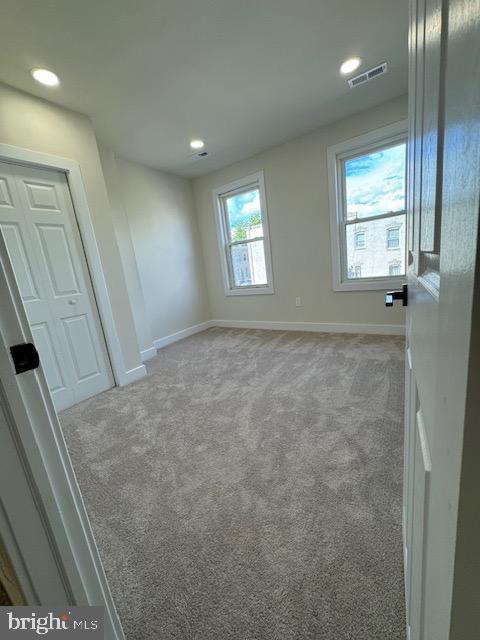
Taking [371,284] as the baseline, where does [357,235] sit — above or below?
above

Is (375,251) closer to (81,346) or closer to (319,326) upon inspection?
(319,326)

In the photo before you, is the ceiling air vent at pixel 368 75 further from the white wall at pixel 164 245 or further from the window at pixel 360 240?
the white wall at pixel 164 245

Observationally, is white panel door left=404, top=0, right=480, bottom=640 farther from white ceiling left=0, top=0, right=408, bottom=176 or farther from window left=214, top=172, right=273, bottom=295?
window left=214, top=172, right=273, bottom=295

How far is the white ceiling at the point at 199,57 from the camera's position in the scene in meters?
1.58

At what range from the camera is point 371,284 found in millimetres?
3188

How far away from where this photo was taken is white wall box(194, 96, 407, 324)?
10.2 feet

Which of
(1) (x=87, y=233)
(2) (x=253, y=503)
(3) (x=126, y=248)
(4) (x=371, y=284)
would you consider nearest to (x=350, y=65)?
(4) (x=371, y=284)

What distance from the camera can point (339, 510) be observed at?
114 cm

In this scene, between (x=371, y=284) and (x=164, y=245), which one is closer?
(x=371, y=284)

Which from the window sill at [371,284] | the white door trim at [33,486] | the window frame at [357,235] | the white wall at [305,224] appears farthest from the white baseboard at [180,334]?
the white door trim at [33,486]

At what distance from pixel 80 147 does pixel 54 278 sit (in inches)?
48.9

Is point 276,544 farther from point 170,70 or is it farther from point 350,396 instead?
point 170,70
